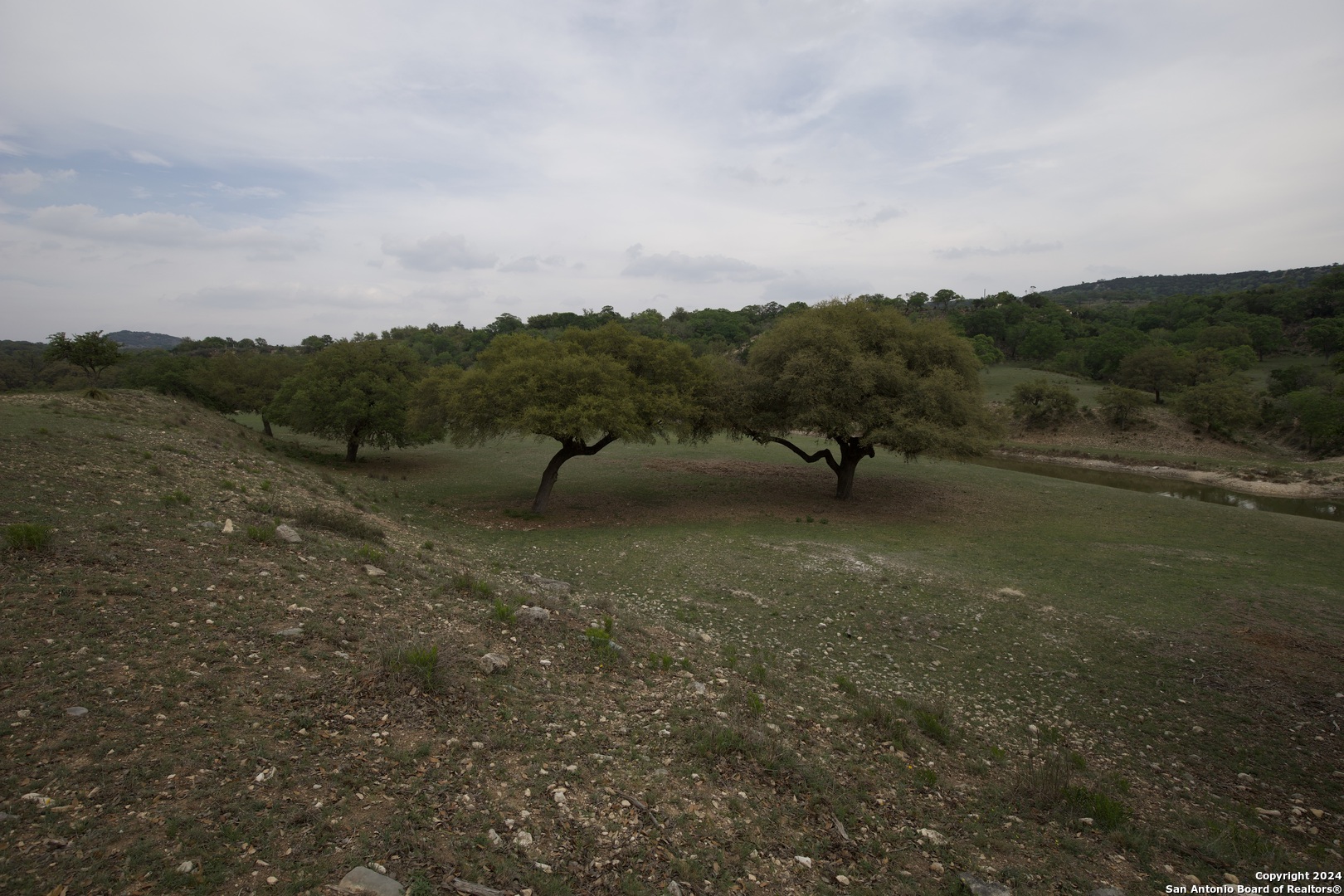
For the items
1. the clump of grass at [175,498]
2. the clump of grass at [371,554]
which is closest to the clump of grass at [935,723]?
the clump of grass at [371,554]

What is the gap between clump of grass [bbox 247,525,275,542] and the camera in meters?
10.1

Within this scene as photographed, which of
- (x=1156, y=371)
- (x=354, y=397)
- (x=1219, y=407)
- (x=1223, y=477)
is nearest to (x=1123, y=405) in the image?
(x=1219, y=407)

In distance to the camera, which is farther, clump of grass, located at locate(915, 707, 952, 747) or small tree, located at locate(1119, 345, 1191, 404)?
small tree, located at locate(1119, 345, 1191, 404)

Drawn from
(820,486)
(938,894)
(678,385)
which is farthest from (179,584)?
(820,486)

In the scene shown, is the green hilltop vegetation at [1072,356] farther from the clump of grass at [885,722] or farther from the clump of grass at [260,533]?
the clump of grass at [885,722]

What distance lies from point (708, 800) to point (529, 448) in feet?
117

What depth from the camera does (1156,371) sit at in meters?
62.2

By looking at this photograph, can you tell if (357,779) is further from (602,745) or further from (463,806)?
(602,745)

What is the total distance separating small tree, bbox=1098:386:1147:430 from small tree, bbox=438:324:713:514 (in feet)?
158

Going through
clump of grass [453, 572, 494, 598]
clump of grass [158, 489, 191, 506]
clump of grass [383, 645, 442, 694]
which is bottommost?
clump of grass [453, 572, 494, 598]

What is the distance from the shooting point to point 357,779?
16.9 ft

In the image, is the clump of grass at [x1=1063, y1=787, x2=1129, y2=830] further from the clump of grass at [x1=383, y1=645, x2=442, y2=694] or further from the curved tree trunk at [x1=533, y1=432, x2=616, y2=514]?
the curved tree trunk at [x1=533, y1=432, x2=616, y2=514]

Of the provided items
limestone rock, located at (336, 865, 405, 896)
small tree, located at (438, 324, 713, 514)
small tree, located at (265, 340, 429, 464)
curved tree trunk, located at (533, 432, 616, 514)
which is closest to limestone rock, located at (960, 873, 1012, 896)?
limestone rock, located at (336, 865, 405, 896)

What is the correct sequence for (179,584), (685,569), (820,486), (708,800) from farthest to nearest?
(820,486)
(685,569)
(179,584)
(708,800)
